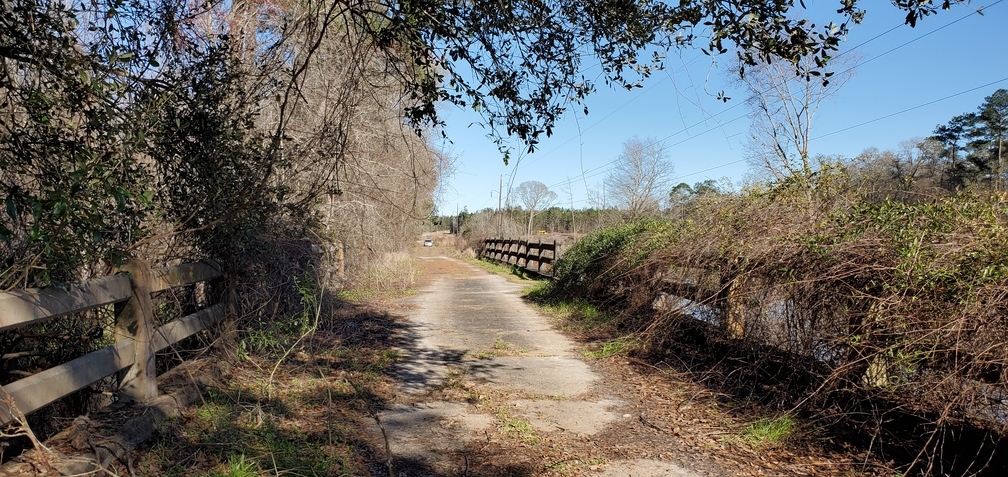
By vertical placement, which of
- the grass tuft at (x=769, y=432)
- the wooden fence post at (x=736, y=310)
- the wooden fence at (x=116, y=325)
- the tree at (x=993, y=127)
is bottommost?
the grass tuft at (x=769, y=432)

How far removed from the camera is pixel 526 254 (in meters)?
25.0

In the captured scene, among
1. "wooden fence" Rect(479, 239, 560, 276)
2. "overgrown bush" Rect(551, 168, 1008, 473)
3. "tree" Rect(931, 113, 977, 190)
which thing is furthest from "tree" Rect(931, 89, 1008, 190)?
"overgrown bush" Rect(551, 168, 1008, 473)

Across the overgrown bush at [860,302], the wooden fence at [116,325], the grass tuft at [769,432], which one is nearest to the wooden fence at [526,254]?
the overgrown bush at [860,302]

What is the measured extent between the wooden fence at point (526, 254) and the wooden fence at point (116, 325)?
46.6 feet

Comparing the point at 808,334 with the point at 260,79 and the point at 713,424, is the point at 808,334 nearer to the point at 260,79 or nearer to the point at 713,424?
the point at 713,424

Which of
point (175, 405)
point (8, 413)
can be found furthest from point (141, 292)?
point (8, 413)

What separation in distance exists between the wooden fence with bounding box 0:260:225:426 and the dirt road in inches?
68.6

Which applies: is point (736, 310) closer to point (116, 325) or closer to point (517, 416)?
point (517, 416)

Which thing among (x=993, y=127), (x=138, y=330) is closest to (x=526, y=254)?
(x=138, y=330)

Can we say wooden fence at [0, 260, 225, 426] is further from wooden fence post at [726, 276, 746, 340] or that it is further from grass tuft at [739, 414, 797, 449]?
wooden fence post at [726, 276, 746, 340]

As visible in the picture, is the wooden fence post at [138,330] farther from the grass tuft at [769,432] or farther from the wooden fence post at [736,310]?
the wooden fence post at [736,310]

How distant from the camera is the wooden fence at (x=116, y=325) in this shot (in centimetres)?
308

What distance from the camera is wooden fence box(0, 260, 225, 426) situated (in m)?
3.08

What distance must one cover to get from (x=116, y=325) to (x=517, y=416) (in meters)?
3.04
